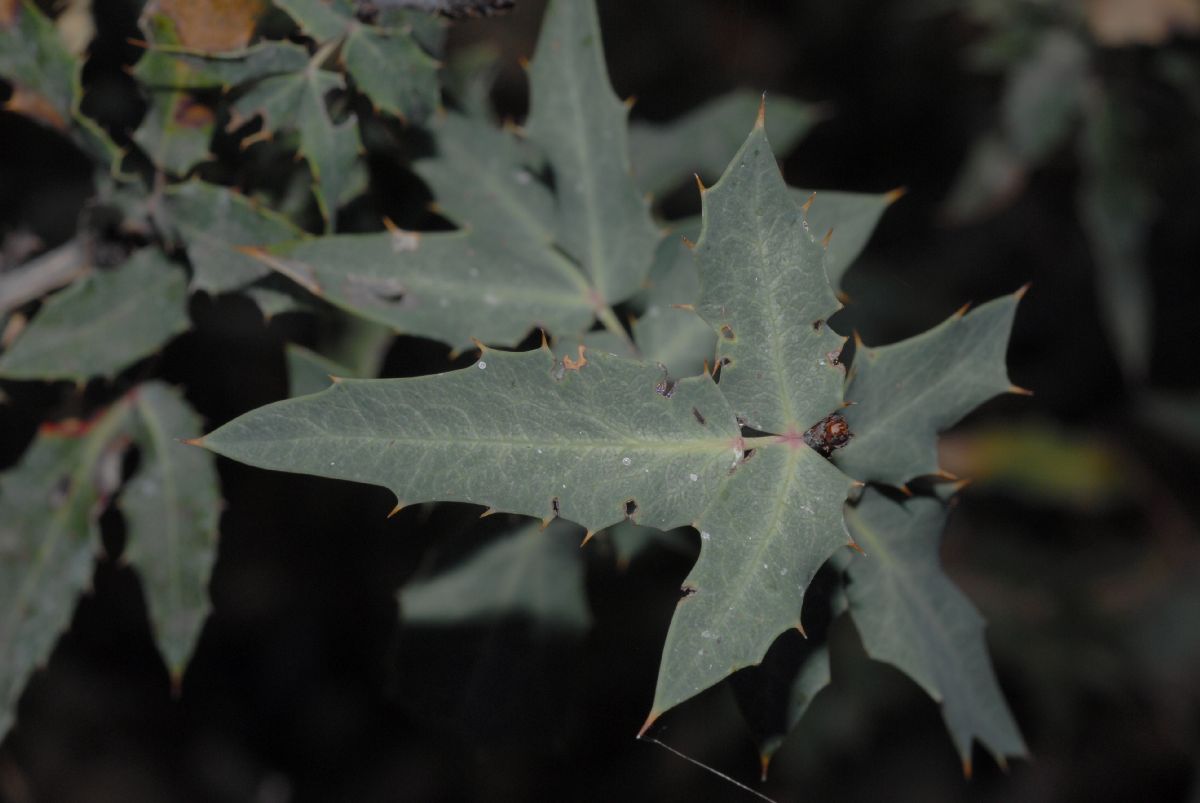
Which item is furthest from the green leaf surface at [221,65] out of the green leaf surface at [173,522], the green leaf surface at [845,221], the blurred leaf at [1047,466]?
the blurred leaf at [1047,466]

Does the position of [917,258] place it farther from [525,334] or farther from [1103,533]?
[525,334]

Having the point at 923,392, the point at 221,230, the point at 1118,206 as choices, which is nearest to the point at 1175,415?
the point at 1118,206

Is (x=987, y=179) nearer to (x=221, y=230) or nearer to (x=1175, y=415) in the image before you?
(x=1175, y=415)

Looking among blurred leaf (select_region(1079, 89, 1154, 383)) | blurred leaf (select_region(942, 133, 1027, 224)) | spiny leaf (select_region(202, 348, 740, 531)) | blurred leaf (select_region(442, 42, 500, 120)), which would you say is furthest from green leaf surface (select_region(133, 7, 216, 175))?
blurred leaf (select_region(1079, 89, 1154, 383))

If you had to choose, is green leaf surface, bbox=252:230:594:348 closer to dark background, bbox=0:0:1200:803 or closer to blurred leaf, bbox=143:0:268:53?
blurred leaf, bbox=143:0:268:53

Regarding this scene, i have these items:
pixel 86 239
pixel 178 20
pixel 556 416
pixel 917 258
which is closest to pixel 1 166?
pixel 86 239

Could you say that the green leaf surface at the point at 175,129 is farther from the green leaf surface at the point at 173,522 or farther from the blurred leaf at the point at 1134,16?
the blurred leaf at the point at 1134,16
